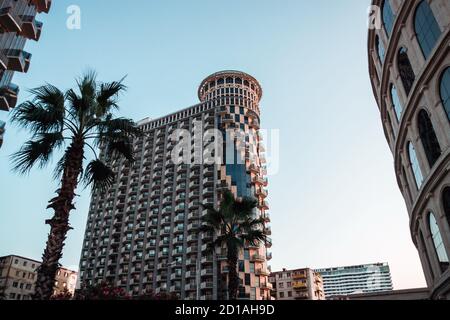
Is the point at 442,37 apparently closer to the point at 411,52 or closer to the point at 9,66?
the point at 411,52

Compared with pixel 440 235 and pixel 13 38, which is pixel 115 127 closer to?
pixel 440 235

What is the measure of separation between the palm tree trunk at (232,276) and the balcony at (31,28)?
2386 cm

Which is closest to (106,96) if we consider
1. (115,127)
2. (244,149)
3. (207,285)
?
(115,127)

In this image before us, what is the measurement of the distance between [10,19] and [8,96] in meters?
5.90

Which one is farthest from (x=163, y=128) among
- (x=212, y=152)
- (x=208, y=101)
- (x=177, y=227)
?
(x=177, y=227)

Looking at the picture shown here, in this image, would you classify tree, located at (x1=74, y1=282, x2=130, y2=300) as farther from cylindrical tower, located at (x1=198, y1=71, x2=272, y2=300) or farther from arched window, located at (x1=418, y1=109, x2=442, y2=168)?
cylindrical tower, located at (x1=198, y1=71, x2=272, y2=300)

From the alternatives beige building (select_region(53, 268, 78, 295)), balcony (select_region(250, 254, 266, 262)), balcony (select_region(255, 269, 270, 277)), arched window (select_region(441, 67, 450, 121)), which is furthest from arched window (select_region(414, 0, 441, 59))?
beige building (select_region(53, 268, 78, 295))

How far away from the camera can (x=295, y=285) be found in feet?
291

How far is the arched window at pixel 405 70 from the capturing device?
2169 centimetres

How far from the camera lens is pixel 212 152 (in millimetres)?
73562

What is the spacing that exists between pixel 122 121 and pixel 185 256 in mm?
54761

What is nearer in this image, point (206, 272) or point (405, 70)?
point (405, 70)

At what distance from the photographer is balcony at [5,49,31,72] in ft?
88.7

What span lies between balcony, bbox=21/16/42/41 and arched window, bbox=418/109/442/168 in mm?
29566
